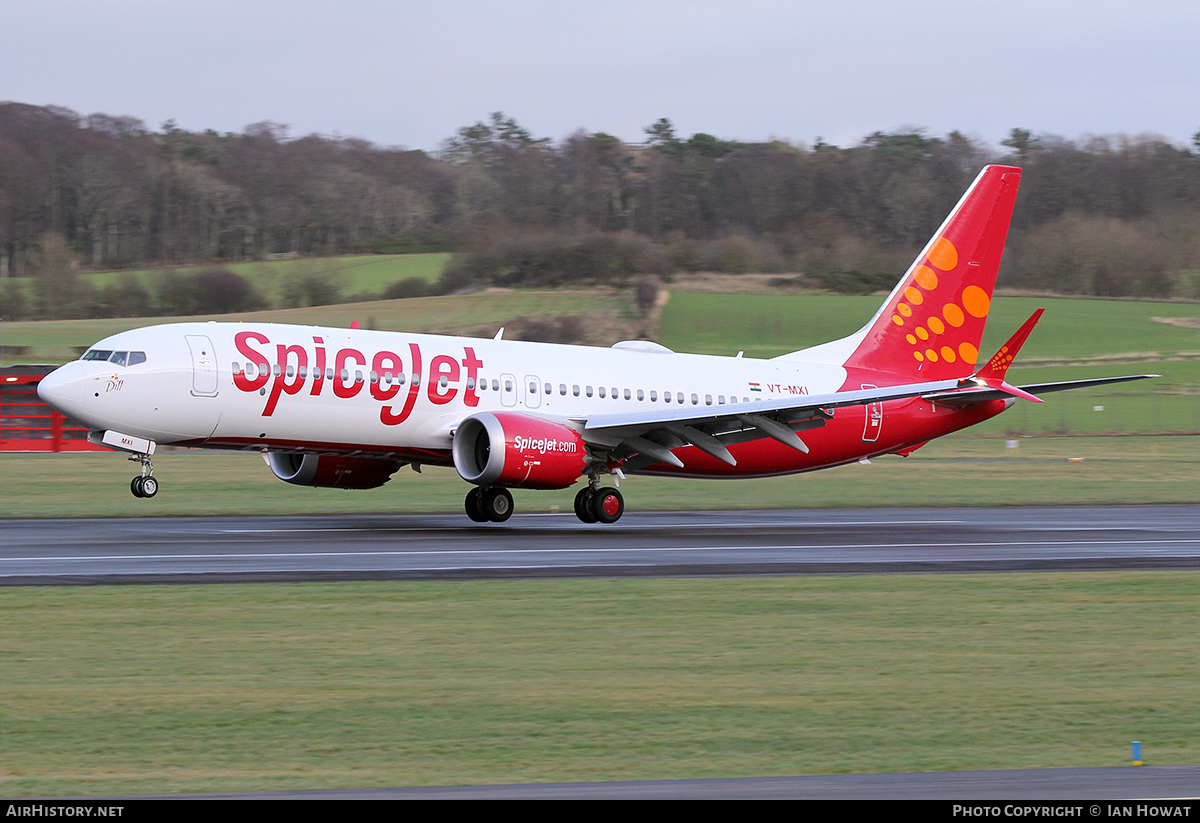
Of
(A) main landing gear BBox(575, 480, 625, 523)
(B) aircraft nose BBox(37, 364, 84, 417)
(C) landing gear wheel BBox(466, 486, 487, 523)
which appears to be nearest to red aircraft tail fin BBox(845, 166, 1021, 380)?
(A) main landing gear BBox(575, 480, 625, 523)

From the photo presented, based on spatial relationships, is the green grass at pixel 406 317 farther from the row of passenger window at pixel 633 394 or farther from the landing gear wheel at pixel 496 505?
the landing gear wheel at pixel 496 505

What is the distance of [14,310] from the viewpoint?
243 feet

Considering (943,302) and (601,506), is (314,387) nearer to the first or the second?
(601,506)

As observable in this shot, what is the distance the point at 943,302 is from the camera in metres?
32.7

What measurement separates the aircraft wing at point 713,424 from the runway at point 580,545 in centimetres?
165

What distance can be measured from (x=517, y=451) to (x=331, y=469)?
16.9 feet

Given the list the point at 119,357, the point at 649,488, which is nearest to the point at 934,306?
the point at 649,488

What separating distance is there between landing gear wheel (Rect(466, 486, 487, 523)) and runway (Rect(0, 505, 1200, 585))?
0.41 m

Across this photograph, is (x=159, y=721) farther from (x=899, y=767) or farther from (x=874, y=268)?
(x=874, y=268)

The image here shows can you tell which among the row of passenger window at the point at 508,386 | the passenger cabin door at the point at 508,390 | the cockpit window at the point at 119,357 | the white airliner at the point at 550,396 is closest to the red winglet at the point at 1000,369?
the white airliner at the point at 550,396

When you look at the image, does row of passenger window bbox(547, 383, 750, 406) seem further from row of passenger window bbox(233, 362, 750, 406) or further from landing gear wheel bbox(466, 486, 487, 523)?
landing gear wheel bbox(466, 486, 487, 523)

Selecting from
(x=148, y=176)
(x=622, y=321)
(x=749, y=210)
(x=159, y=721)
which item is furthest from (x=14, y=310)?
(x=159, y=721)

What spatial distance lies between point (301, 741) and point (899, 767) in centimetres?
396

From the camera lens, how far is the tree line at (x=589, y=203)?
7475cm
